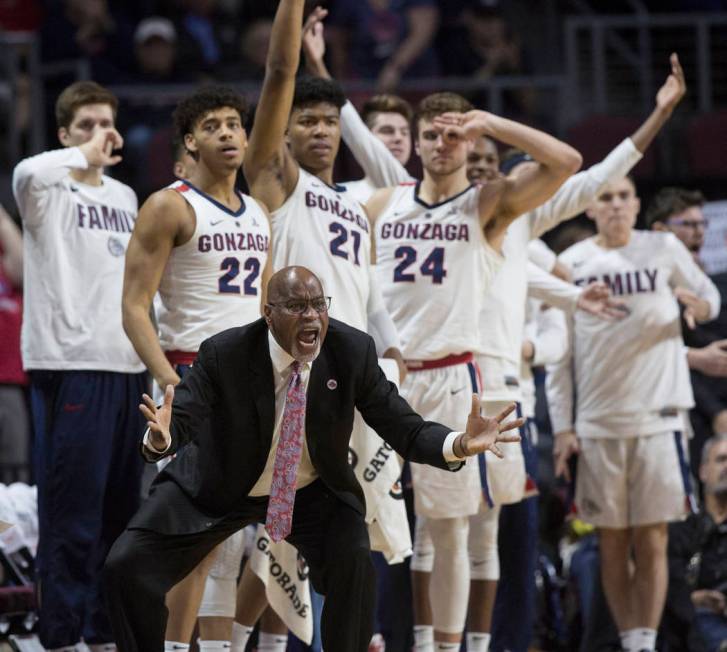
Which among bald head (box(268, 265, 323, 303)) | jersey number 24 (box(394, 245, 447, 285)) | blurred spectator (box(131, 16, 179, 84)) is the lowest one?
bald head (box(268, 265, 323, 303))

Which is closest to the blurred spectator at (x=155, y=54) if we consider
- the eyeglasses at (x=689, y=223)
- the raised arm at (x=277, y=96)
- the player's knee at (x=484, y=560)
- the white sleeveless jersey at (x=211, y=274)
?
the eyeglasses at (x=689, y=223)

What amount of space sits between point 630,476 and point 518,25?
6546 mm

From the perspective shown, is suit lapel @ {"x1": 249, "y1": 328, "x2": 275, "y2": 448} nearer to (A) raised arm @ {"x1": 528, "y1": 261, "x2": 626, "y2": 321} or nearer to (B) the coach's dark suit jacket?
(B) the coach's dark suit jacket

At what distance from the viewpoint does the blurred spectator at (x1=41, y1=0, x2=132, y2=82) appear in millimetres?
11234

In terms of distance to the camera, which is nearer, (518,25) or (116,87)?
(116,87)

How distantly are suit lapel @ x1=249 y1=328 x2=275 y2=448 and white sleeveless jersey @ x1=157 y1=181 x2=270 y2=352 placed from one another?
0.62m

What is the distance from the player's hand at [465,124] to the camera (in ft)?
20.6

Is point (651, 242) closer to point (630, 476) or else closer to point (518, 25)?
point (630, 476)

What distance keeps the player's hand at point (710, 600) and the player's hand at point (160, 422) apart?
381 centimetres

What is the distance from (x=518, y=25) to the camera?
1310 cm

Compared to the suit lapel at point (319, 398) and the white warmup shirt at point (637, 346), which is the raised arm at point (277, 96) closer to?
the suit lapel at point (319, 398)

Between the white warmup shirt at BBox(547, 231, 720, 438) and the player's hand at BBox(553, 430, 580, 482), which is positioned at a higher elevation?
the white warmup shirt at BBox(547, 231, 720, 438)

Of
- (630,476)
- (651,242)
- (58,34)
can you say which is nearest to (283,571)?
(630,476)

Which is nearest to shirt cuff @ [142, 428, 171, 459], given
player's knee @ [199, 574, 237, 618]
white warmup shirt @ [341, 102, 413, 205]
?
player's knee @ [199, 574, 237, 618]
